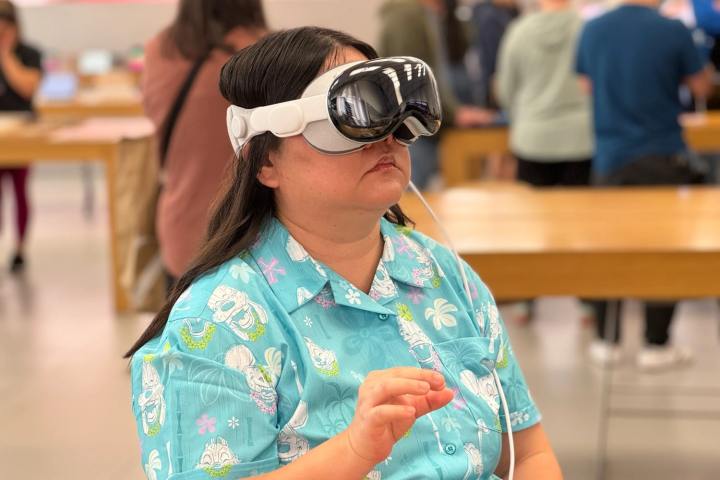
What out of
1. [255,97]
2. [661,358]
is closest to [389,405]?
[255,97]

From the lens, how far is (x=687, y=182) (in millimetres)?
3850

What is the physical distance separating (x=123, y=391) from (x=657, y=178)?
2.01 metres

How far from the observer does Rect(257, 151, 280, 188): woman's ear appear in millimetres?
1435

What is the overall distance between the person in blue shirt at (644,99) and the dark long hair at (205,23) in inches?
59.2

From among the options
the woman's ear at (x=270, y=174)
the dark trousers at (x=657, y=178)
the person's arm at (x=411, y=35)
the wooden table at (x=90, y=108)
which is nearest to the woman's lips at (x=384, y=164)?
the woman's ear at (x=270, y=174)

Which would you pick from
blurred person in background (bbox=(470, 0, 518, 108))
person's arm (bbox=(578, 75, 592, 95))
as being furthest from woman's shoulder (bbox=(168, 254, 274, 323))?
blurred person in background (bbox=(470, 0, 518, 108))

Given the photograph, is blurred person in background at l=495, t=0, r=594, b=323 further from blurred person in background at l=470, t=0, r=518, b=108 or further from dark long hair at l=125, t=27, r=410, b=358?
dark long hair at l=125, t=27, r=410, b=358

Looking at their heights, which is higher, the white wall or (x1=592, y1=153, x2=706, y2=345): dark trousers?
(x1=592, y1=153, x2=706, y2=345): dark trousers

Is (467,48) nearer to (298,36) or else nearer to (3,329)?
(3,329)

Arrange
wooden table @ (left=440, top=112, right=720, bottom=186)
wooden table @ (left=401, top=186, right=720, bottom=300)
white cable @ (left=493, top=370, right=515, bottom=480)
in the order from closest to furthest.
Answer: white cable @ (left=493, top=370, right=515, bottom=480) → wooden table @ (left=401, top=186, right=720, bottom=300) → wooden table @ (left=440, top=112, right=720, bottom=186)

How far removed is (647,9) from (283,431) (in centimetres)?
284

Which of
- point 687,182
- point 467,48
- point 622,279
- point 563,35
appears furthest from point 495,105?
point 622,279

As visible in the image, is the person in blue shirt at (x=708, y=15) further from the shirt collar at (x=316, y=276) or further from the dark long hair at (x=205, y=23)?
the shirt collar at (x=316, y=276)

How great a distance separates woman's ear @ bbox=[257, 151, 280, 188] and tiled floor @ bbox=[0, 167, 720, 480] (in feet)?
5.97
